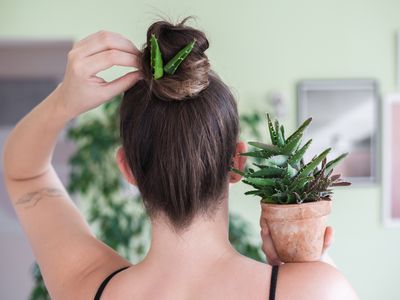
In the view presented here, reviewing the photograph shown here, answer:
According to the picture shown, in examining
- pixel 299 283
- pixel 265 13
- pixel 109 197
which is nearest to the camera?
pixel 299 283

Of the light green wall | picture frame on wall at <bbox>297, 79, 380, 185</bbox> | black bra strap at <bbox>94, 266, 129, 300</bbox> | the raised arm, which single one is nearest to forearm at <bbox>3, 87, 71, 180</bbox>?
the raised arm

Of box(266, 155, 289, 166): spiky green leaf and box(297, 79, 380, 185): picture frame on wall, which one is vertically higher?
box(266, 155, 289, 166): spiky green leaf

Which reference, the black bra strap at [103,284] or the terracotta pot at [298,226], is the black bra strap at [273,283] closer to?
the terracotta pot at [298,226]

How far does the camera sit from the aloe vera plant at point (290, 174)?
0.73 meters

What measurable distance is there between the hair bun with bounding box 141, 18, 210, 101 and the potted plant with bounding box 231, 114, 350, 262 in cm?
11

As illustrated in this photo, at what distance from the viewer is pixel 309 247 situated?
28.8 inches

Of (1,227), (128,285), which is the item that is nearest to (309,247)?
(128,285)

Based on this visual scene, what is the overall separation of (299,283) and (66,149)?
3023mm

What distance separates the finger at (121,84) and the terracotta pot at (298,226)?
24cm

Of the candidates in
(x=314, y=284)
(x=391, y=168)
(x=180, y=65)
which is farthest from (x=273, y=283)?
(x=391, y=168)

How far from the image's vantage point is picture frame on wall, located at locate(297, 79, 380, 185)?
3.20 metres

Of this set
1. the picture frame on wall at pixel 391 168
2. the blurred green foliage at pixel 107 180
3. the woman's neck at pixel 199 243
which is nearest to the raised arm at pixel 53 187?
the woman's neck at pixel 199 243

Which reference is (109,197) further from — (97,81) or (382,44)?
(97,81)

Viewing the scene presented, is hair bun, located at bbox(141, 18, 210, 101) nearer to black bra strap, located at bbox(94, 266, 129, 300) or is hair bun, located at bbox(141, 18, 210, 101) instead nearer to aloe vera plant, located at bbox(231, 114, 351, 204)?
aloe vera plant, located at bbox(231, 114, 351, 204)
